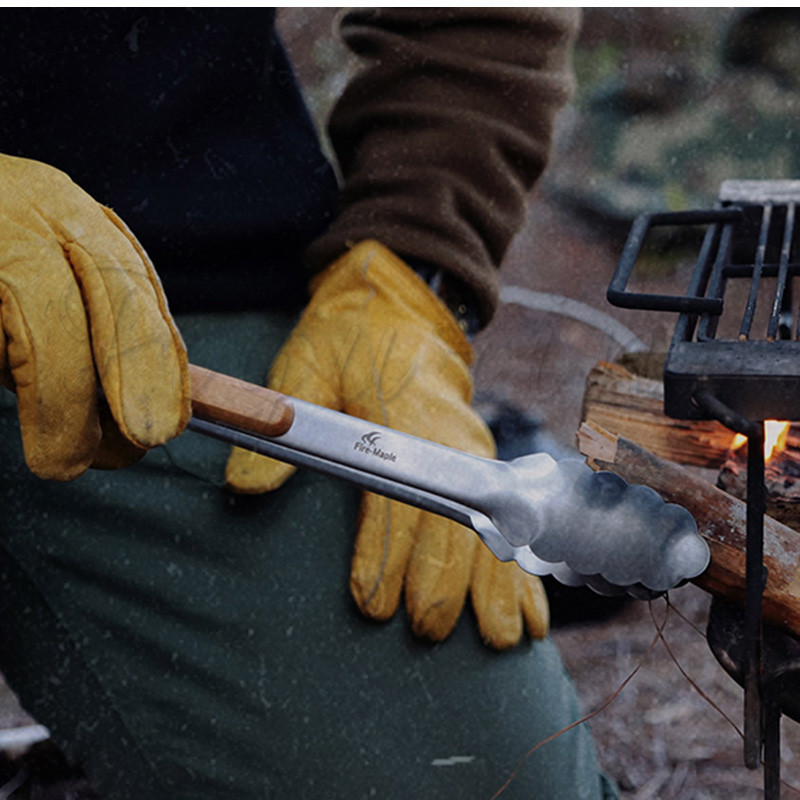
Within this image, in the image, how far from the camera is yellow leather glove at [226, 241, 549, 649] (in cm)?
81

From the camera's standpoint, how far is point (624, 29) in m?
1.42

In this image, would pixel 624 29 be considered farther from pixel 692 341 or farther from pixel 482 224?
pixel 692 341

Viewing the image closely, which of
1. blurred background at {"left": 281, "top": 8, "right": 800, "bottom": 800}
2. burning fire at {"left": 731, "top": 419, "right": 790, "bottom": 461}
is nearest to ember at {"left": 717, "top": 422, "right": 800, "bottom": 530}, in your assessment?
burning fire at {"left": 731, "top": 419, "right": 790, "bottom": 461}

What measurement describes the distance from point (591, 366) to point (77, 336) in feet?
2.97

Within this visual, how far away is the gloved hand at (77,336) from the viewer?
1.92 ft

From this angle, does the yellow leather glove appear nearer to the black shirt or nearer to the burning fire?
the black shirt

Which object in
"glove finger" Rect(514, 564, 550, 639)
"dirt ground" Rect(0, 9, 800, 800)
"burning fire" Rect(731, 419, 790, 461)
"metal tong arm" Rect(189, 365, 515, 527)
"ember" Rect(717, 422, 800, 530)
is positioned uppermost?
"metal tong arm" Rect(189, 365, 515, 527)

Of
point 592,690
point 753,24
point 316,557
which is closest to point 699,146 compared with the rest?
point 753,24

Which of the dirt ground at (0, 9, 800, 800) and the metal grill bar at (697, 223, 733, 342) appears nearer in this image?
the metal grill bar at (697, 223, 733, 342)

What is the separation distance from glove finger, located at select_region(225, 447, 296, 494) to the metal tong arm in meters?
0.24

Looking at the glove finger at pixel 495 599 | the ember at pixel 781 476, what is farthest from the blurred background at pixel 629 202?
the ember at pixel 781 476

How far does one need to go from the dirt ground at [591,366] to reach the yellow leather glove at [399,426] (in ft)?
1.31

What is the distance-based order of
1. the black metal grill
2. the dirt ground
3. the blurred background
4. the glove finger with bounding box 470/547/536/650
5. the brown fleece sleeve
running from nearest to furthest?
the black metal grill < the glove finger with bounding box 470/547/536/650 < the brown fleece sleeve < the dirt ground < the blurred background

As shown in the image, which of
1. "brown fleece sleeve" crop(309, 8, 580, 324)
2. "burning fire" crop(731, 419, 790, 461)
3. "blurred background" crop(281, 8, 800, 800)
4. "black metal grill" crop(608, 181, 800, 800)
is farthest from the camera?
"blurred background" crop(281, 8, 800, 800)
